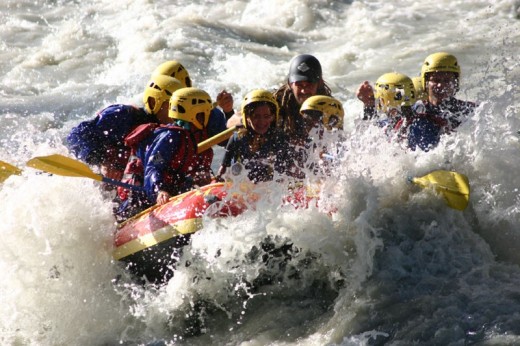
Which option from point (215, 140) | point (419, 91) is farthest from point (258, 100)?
point (419, 91)

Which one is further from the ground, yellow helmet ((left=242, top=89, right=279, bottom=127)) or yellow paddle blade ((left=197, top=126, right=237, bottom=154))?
yellow helmet ((left=242, top=89, right=279, bottom=127))

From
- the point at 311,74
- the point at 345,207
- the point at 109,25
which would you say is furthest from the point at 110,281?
the point at 109,25

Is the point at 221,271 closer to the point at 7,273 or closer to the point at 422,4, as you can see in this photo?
the point at 7,273

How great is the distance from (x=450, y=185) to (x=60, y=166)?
8.88ft

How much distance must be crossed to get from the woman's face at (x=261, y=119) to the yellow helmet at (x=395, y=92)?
1410 millimetres

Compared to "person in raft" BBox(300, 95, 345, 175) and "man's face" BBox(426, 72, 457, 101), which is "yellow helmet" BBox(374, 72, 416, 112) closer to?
"man's face" BBox(426, 72, 457, 101)

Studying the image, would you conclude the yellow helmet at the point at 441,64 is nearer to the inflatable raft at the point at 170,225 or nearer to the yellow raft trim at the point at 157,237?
the inflatable raft at the point at 170,225

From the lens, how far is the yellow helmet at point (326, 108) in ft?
19.5

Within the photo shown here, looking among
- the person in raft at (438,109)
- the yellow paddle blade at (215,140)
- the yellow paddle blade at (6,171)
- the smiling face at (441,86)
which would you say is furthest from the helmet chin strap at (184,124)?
the smiling face at (441,86)

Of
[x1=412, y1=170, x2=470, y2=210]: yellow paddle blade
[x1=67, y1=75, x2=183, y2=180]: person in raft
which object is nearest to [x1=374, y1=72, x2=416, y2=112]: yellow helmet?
[x1=412, y1=170, x2=470, y2=210]: yellow paddle blade

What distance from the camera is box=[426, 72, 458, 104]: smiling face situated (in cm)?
674

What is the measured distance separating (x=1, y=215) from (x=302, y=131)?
2.28 meters

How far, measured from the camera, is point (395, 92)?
22.4 ft

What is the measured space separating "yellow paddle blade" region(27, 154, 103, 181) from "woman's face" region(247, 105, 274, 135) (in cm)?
115
